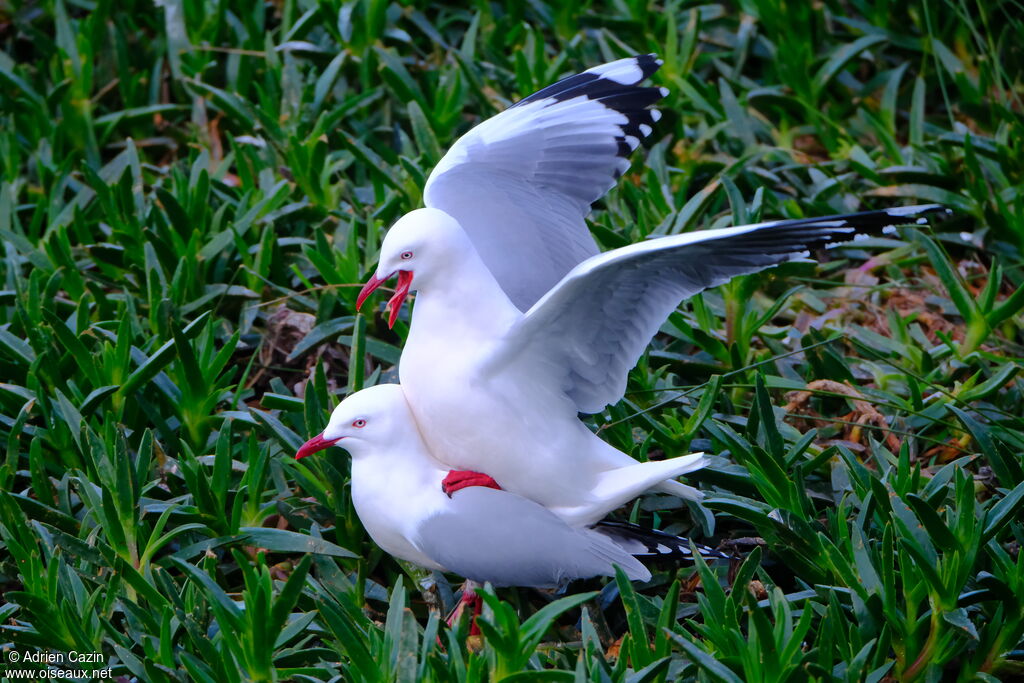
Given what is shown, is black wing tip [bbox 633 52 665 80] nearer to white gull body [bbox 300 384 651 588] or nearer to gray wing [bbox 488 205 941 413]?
gray wing [bbox 488 205 941 413]

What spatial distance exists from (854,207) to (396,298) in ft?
6.39

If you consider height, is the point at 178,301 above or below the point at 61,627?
above

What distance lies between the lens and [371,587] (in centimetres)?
295

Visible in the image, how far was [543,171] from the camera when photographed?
3.19m

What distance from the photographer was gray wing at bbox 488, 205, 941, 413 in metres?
2.42

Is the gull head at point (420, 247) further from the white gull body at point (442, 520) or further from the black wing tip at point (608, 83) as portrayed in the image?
the black wing tip at point (608, 83)

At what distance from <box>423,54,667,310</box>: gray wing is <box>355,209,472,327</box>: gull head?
33cm

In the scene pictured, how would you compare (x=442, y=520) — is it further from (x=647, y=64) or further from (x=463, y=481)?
(x=647, y=64)

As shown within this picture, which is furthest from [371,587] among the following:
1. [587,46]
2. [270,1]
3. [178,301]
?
[270,1]

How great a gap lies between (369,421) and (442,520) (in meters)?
0.28

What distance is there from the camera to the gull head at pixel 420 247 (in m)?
2.71

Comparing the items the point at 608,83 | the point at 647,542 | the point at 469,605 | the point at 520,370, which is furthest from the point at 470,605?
the point at 608,83

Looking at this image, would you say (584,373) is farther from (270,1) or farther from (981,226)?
(270,1)

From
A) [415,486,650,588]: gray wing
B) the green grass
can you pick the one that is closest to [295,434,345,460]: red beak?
the green grass
